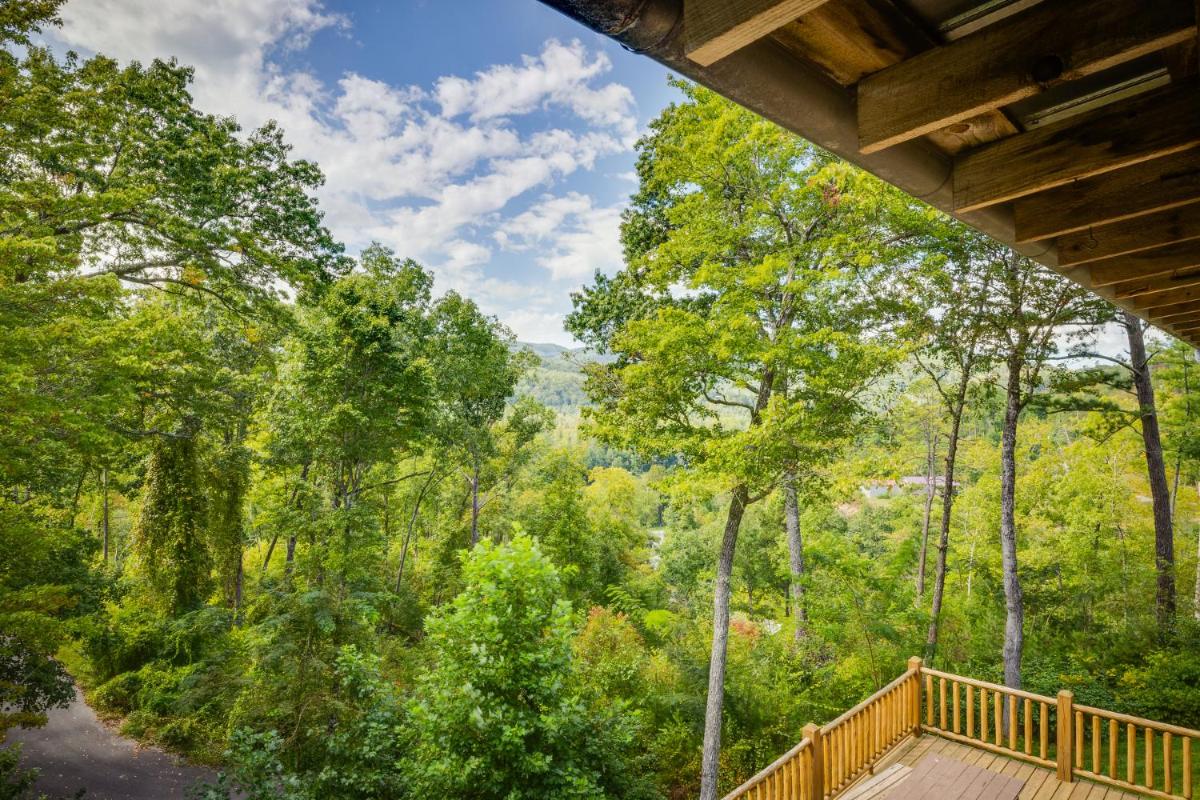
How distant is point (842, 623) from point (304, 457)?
40.7ft

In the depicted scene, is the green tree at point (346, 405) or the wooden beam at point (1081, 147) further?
the green tree at point (346, 405)

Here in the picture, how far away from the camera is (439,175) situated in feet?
99.1

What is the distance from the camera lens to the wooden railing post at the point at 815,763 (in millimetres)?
4895

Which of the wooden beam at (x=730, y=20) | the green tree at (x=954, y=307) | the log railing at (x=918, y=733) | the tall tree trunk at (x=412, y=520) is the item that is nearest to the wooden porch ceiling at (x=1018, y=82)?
the wooden beam at (x=730, y=20)

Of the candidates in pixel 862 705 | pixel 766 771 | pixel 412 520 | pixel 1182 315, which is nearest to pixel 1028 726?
pixel 862 705

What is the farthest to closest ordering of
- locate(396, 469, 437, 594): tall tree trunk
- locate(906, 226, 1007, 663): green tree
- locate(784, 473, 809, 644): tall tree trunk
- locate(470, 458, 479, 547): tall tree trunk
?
locate(396, 469, 437, 594): tall tree trunk → locate(470, 458, 479, 547): tall tree trunk → locate(784, 473, 809, 644): tall tree trunk → locate(906, 226, 1007, 663): green tree

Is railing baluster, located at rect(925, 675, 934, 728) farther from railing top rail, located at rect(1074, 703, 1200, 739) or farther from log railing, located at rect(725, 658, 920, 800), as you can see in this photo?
railing top rail, located at rect(1074, 703, 1200, 739)

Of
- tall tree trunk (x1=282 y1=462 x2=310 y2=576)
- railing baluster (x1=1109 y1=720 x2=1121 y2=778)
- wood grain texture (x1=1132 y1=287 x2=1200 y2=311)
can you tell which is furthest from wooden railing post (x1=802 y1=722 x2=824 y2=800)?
tall tree trunk (x1=282 y1=462 x2=310 y2=576)

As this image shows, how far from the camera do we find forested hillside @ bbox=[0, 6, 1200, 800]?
253 inches

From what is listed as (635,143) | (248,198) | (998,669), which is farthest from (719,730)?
(248,198)

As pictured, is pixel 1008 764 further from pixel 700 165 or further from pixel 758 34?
pixel 700 165

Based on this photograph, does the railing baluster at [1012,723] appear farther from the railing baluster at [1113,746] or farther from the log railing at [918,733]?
the railing baluster at [1113,746]

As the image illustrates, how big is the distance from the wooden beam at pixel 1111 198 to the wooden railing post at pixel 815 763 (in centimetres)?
490

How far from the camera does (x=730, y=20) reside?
77cm
